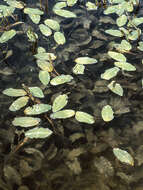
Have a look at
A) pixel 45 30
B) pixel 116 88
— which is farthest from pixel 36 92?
pixel 45 30

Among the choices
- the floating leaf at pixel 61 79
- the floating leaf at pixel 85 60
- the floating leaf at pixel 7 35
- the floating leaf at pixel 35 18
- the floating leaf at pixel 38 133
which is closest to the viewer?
the floating leaf at pixel 38 133

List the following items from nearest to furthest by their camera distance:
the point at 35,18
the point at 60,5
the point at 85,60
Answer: the point at 85,60
the point at 35,18
the point at 60,5

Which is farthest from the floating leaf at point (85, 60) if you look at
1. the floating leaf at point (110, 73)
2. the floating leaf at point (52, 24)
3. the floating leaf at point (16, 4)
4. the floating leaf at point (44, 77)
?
the floating leaf at point (16, 4)

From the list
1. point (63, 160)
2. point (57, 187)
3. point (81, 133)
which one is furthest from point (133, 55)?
point (57, 187)

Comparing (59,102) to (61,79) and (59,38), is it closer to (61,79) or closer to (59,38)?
(61,79)

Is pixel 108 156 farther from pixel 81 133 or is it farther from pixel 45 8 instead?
Result: pixel 45 8

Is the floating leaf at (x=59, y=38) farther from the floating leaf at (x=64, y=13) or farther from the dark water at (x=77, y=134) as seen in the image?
A: the floating leaf at (x=64, y=13)
